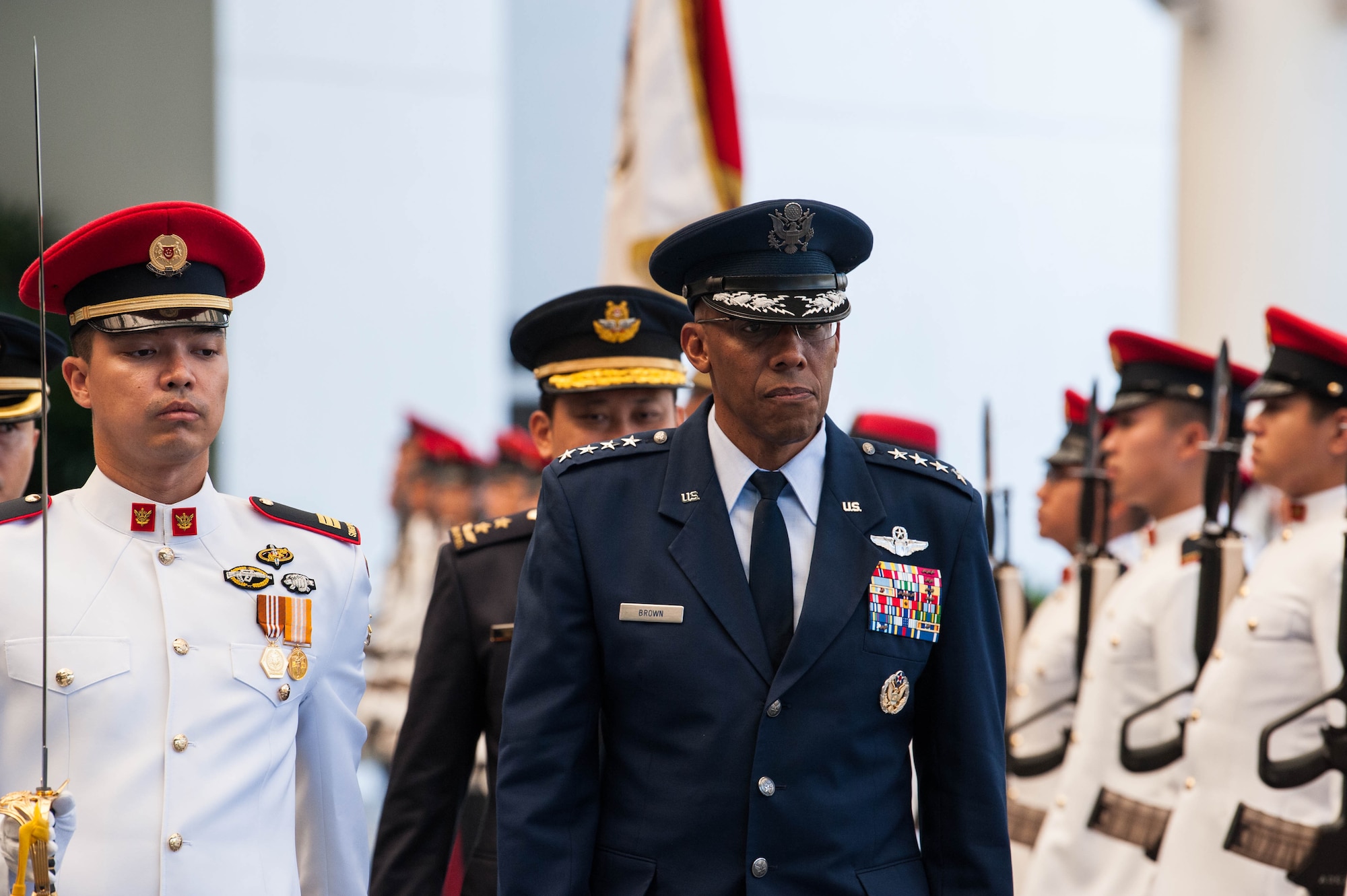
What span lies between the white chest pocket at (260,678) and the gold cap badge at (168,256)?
0.61 m

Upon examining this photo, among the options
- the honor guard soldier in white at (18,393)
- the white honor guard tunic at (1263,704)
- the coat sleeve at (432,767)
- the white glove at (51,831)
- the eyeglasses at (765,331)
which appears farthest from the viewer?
the white honor guard tunic at (1263,704)

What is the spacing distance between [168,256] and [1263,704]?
3.15m

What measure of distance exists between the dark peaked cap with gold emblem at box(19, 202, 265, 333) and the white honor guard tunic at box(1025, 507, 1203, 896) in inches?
138

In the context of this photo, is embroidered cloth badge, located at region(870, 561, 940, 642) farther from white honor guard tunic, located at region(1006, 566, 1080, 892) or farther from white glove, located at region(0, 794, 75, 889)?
white honor guard tunic, located at region(1006, 566, 1080, 892)

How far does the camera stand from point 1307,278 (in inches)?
373

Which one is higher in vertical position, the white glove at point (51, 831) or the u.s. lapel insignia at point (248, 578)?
the u.s. lapel insignia at point (248, 578)

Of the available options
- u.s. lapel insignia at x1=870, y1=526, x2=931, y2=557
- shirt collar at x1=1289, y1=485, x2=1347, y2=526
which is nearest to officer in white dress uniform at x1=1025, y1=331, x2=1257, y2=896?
shirt collar at x1=1289, y1=485, x2=1347, y2=526

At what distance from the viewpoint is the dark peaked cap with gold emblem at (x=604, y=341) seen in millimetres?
3471

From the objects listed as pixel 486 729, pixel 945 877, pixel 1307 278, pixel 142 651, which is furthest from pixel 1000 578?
pixel 1307 278

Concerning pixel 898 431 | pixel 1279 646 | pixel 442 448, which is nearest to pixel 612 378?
pixel 1279 646

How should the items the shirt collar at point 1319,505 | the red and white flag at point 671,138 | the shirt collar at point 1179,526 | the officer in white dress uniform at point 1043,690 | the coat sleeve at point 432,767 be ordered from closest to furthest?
the coat sleeve at point 432,767
the shirt collar at point 1319,505
the shirt collar at point 1179,526
the officer in white dress uniform at point 1043,690
the red and white flag at point 671,138

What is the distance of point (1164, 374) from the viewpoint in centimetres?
544

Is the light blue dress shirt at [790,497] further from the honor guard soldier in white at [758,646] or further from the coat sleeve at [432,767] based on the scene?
the coat sleeve at [432,767]

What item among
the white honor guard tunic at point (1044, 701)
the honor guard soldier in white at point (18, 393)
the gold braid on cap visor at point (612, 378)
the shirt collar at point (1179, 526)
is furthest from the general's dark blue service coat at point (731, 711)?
the white honor guard tunic at point (1044, 701)
